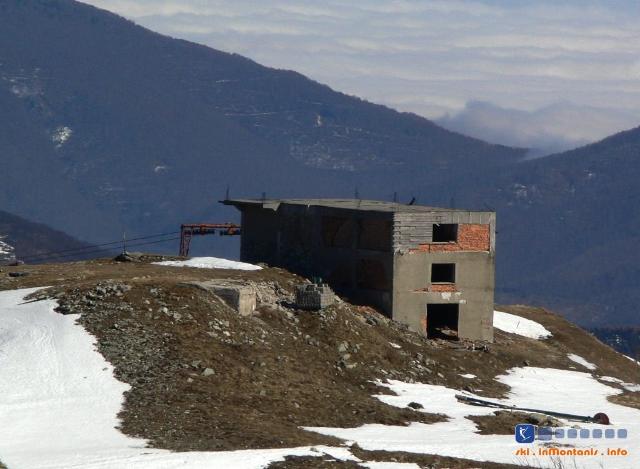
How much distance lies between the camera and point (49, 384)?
136 ft

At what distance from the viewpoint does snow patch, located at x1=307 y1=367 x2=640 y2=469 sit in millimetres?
39781

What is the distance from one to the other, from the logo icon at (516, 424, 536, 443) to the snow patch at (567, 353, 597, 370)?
21.5 metres

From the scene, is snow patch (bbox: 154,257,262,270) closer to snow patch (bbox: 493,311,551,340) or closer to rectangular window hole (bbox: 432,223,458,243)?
rectangular window hole (bbox: 432,223,458,243)

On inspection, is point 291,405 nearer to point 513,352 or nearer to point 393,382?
point 393,382

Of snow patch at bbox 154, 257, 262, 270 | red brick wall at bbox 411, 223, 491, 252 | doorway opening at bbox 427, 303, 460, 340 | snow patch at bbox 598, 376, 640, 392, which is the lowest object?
snow patch at bbox 598, 376, 640, 392

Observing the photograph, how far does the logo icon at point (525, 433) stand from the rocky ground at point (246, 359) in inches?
23.6

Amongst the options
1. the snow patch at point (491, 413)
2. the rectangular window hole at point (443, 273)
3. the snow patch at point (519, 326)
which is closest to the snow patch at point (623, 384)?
the snow patch at point (491, 413)

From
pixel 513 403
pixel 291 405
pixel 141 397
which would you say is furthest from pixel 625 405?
pixel 141 397

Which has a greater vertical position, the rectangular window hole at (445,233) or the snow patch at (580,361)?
the rectangular window hole at (445,233)

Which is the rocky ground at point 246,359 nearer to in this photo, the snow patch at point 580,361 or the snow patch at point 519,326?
the snow patch at point 580,361

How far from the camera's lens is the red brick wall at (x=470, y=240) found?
64.5 meters

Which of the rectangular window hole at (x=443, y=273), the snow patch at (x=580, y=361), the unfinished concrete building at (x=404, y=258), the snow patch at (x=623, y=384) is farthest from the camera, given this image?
the snow patch at (x=580, y=361)

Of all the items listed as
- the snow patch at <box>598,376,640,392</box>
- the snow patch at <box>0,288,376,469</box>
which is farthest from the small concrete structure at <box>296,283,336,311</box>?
the snow patch at <box>598,376,640,392</box>

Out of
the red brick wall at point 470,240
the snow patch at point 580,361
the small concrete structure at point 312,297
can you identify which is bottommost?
the snow patch at point 580,361
